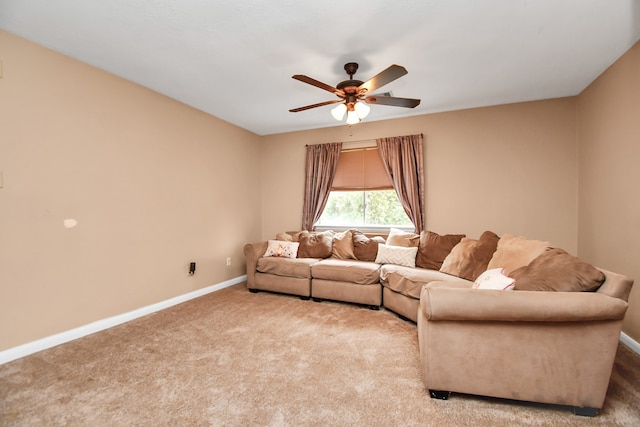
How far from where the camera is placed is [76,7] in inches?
78.5

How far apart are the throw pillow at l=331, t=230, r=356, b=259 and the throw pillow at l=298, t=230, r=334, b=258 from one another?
9 cm

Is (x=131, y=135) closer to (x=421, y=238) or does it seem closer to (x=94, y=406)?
(x=94, y=406)

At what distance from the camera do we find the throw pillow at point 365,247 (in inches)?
156

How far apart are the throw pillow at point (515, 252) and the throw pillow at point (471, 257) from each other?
0.13 m

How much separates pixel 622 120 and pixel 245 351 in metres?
3.99

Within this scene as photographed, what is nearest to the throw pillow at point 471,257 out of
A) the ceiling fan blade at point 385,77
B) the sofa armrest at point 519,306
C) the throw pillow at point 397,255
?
the throw pillow at point 397,255

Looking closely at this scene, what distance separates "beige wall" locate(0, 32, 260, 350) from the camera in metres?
2.28

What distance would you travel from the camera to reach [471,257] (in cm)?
297

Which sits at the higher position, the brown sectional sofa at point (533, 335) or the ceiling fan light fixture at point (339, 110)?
the ceiling fan light fixture at point (339, 110)

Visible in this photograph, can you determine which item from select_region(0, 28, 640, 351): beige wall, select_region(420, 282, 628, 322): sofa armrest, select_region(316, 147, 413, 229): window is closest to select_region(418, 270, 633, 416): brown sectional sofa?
select_region(420, 282, 628, 322): sofa armrest

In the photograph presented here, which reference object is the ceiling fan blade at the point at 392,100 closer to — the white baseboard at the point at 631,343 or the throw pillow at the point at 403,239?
the throw pillow at the point at 403,239

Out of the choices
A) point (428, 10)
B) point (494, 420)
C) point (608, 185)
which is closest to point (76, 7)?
point (428, 10)

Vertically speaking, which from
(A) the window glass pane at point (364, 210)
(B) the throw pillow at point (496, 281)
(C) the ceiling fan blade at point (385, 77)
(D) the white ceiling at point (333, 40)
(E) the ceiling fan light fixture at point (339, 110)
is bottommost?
(B) the throw pillow at point (496, 281)

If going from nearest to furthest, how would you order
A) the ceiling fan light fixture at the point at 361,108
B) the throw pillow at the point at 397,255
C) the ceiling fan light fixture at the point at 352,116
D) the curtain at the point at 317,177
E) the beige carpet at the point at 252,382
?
the beige carpet at the point at 252,382 < the ceiling fan light fixture at the point at 361,108 < the ceiling fan light fixture at the point at 352,116 < the throw pillow at the point at 397,255 < the curtain at the point at 317,177
